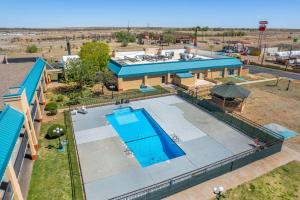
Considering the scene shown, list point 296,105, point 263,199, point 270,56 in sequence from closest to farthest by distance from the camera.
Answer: point 263,199 → point 296,105 → point 270,56

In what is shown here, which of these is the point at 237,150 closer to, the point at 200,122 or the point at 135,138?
the point at 200,122

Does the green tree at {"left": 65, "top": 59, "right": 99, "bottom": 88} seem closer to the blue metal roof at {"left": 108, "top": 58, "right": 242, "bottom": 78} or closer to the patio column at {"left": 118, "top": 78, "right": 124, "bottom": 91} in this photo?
the patio column at {"left": 118, "top": 78, "right": 124, "bottom": 91}

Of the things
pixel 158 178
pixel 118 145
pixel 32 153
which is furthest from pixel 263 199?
pixel 32 153

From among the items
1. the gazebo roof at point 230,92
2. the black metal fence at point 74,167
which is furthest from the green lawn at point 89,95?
the gazebo roof at point 230,92

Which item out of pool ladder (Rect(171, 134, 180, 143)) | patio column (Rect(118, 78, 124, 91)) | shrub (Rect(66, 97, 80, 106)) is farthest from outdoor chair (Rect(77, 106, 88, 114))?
pool ladder (Rect(171, 134, 180, 143))

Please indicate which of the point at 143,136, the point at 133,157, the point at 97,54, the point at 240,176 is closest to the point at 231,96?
the point at 143,136

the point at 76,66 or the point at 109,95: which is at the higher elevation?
the point at 76,66

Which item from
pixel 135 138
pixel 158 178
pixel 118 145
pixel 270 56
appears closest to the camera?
pixel 158 178
